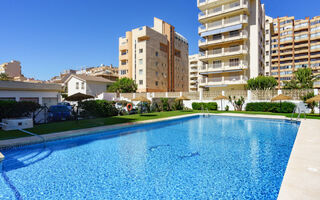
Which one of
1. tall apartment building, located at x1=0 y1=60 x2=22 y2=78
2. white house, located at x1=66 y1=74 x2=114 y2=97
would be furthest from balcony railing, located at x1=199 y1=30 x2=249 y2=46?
tall apartment building, located at x1=0 y1=60 x2=22 y2=78

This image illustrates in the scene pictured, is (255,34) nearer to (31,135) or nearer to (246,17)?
(246,17)

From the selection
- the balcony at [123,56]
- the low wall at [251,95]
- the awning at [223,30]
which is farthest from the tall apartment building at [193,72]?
the low wall at [251,95]

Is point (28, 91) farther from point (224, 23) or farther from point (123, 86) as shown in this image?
point (224, 23)

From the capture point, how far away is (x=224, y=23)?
1367 inches

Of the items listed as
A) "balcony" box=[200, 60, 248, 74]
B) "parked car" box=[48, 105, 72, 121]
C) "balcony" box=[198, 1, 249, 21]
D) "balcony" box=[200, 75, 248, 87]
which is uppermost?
"balcony" box=[198, 1, 249, 21]

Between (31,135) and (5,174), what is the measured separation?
155 inches

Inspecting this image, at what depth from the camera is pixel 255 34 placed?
34094 millimetres

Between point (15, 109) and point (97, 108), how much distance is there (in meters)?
5.76

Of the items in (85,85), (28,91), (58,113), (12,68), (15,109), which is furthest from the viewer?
(12,68)

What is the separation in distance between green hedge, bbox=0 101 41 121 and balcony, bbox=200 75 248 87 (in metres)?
29.7

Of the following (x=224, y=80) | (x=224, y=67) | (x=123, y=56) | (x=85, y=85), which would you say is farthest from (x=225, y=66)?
(x=85, y=85)

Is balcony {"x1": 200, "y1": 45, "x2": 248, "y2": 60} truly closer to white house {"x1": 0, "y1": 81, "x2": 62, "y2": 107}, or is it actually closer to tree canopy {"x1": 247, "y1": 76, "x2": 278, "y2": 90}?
tree canopy {"x1": 247, "y1": 76, "x2": 278, "y2": 90}

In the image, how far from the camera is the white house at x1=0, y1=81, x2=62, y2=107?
15305mm

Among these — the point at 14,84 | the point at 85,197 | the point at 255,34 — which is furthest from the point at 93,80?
the point at 85,197
